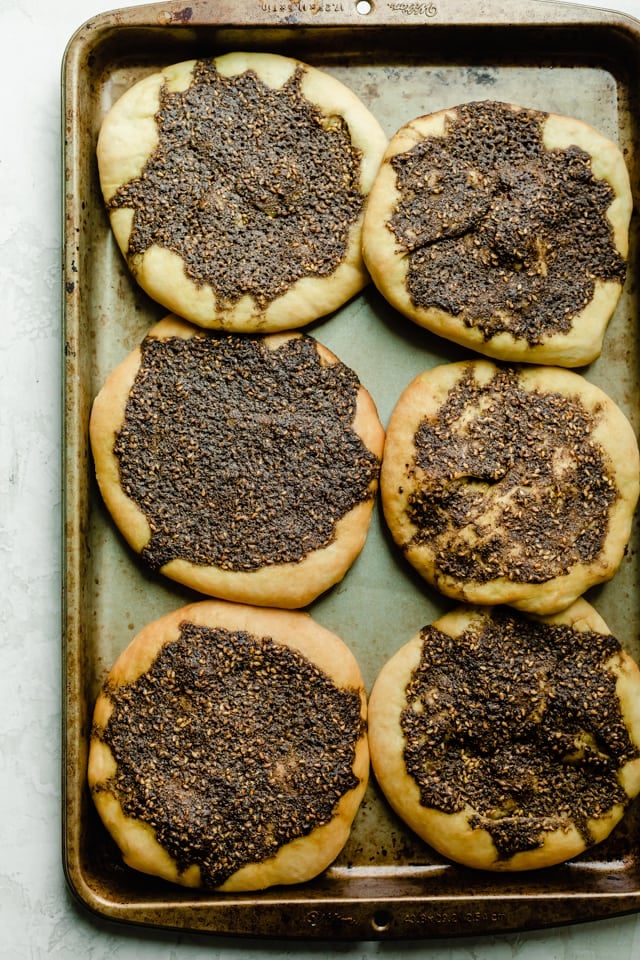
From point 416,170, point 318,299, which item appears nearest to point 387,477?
point 318,299

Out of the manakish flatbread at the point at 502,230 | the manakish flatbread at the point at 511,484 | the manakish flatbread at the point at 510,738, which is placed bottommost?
the manakish flatbread at the point at 510,738

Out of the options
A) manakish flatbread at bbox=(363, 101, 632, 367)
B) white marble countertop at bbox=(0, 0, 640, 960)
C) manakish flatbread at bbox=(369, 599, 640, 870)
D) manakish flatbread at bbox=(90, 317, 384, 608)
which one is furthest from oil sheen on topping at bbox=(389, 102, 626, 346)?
manakish flatbread at bbox=(369, 599, 640, 870)

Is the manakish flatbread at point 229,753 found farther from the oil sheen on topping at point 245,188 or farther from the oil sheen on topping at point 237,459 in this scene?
the oil sheen on topping at point 245,188

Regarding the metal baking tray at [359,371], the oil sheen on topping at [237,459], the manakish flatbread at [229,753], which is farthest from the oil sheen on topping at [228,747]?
the oil sheen on topping at [237,459]

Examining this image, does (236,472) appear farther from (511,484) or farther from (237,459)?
(511,484)

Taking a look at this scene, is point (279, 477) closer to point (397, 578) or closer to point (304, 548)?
point (304, 548)

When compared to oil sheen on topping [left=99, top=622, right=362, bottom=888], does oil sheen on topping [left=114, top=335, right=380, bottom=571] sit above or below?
above

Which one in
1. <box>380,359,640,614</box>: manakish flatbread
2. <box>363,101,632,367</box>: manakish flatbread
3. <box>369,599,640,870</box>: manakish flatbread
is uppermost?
Result: <box>363,101,632,367</box>: manakish flatbread

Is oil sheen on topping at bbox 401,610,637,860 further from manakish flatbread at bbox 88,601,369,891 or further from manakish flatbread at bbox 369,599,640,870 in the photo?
manakish flatbread at bbox 88,601,369,891

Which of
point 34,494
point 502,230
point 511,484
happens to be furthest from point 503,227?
point 34,494
